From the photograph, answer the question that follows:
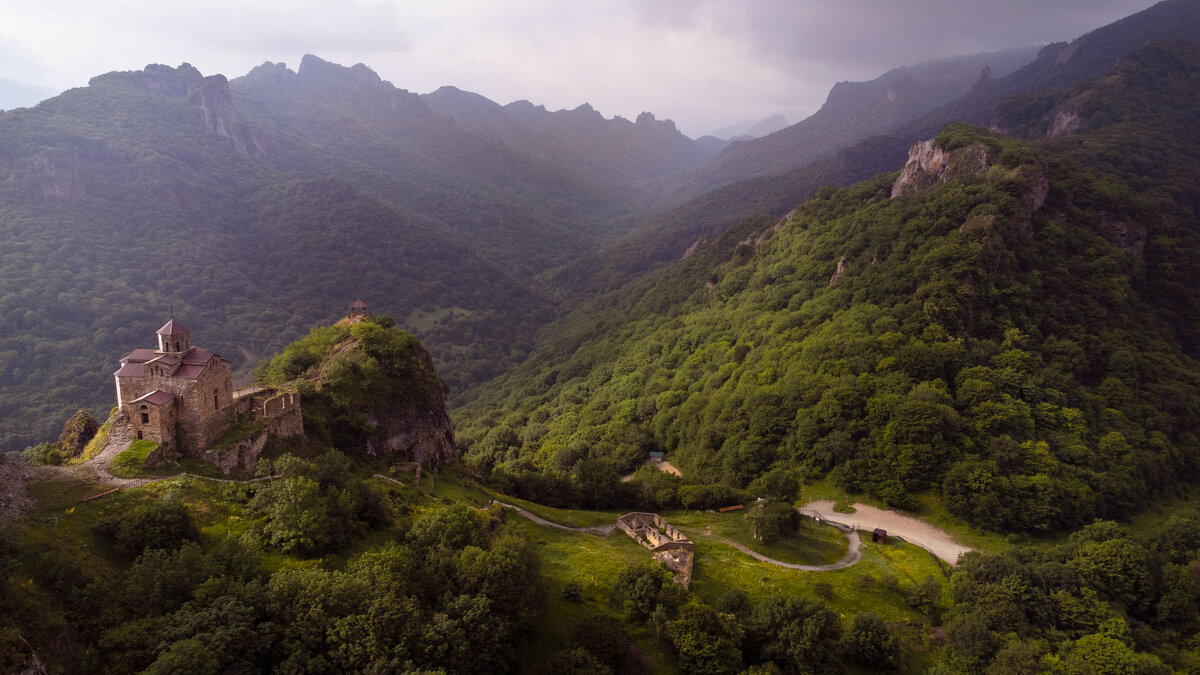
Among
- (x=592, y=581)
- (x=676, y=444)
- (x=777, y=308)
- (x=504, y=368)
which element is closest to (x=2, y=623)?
(x=592, y=581)

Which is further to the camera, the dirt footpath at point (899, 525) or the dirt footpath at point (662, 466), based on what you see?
the dirt footpath at point (662, 466)

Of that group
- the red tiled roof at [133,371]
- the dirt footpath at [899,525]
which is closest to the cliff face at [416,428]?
the red tiled roof at [133,371]

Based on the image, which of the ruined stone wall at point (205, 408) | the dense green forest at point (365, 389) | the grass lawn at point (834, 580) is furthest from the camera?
the dense green forest at point (365, 389)

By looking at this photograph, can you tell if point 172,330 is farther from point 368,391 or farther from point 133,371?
point 368,391

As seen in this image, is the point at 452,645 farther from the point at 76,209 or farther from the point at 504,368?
the point at 76,209

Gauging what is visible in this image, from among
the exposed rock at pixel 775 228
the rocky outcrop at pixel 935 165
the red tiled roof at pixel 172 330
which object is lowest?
the red tiled roof at pixel 172 330

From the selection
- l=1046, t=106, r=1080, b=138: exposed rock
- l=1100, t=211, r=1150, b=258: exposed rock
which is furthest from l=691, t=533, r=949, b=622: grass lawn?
l=1046, t=106, r=1080, b=138: exposed rock

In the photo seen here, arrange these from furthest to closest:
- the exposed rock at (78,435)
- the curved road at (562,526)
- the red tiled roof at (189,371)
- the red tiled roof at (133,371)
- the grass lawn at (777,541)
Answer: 1. the curved road at (562,526)
2. the grass lawn at (777,541)
3. the exposed rock at (78,435)
4. the red tiled roof at (133,371)
5. the red tiled roof at (189,371)

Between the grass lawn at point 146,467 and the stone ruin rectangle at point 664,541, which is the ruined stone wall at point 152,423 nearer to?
the grass lawn at point 146,467
